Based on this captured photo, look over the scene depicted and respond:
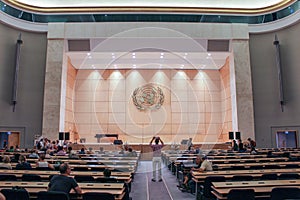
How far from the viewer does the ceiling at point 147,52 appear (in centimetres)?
1573

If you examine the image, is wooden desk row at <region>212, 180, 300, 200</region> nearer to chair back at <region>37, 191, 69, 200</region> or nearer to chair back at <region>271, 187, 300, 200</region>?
chair back at <region>271, 187, 300, 200</region>

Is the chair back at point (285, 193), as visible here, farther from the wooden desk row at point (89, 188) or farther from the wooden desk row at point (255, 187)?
the wooden desk row at point (89, 188)

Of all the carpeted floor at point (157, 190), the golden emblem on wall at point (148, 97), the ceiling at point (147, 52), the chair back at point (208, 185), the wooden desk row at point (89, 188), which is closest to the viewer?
the wooden desk row at point (89, 188)

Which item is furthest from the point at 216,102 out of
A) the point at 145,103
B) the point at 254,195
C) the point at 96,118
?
the point at 254,195

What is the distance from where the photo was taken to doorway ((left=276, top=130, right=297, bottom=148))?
15.2 metres

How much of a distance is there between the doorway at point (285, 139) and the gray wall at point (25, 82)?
564 inches


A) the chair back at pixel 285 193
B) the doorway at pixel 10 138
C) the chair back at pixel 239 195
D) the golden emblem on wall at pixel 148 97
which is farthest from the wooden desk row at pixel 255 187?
the golden emblem on wall at pixel 148 97

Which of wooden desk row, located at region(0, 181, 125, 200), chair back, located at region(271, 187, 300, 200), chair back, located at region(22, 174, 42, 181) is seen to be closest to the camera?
chair back, located at region(271, 187, 300, 200)

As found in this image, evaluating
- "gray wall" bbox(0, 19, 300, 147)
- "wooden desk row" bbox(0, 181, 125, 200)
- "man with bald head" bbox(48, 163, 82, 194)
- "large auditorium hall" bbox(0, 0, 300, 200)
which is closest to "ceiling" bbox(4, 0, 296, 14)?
"large auditorium hall" bbox(0, 0, 300, 200)

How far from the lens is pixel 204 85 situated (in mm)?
20406

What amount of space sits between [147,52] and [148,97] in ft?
14.6

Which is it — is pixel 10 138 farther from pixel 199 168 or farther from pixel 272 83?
pixel 272 83

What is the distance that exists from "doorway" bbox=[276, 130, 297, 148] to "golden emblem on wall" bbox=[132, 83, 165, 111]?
865 cm

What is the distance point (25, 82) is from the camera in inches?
590
